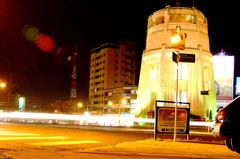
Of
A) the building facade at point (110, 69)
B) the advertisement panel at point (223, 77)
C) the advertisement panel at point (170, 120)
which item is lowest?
the advertisement panel at point (170, 120)

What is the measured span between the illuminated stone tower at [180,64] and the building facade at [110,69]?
3003 inches

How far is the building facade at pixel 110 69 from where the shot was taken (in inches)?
6225

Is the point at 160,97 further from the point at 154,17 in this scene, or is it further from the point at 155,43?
the point at 154,17

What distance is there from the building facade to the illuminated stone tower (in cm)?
7626

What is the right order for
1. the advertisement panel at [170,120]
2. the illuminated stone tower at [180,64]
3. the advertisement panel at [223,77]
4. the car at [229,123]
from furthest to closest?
the advertisement panel at [223,77] → the illuminated stone tower at [180,64] → the advertisement panel at [170,120] → the car at [229,123]

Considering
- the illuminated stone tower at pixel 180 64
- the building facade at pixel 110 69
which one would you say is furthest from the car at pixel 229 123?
the building facade at pixel 110 69

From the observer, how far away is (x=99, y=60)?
165 meters

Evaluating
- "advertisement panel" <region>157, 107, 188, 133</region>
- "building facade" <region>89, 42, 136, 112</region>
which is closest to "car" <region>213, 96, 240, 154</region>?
"advertisement panel" <region>157, 107, 188, 133</region>

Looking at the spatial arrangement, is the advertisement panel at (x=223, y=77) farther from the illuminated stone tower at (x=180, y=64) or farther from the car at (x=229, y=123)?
the car at (x=229, y=123)

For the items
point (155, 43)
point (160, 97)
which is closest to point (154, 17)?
point (155, 43)

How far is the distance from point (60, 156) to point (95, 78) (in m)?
156

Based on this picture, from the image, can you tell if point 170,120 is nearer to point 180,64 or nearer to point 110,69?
point 180,64

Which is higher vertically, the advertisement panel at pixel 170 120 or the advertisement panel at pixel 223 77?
the advertisement panel at pixel 223 77

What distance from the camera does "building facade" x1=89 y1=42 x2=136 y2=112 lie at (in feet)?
519
